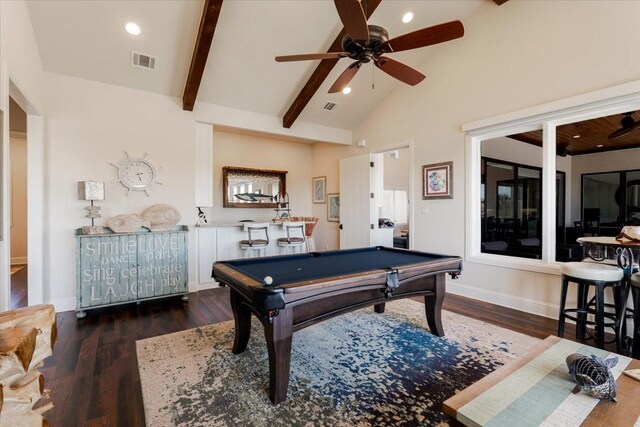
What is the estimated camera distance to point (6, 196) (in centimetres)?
253

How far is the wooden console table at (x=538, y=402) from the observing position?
1.23 meters

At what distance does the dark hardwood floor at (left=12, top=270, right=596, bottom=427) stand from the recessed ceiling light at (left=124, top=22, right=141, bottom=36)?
138 inches

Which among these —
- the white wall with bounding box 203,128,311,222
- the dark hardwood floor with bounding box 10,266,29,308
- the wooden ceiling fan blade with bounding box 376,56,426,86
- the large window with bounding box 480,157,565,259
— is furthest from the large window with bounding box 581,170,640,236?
the dark hardwood floor with bounding box 10,266,29,308

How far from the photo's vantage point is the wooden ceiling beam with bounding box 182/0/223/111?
3.35 metres

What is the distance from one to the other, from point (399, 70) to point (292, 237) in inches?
137

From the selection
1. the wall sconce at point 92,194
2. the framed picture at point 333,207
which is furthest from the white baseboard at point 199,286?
the framed picture at point 333,207

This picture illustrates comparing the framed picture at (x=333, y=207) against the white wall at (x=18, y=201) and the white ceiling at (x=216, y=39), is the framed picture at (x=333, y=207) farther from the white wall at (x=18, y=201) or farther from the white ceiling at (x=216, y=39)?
the white wall at (x=18, y=201)

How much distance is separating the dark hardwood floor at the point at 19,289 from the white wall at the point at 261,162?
287cm

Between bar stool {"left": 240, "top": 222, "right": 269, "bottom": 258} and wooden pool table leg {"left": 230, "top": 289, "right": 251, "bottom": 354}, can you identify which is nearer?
wooden pool table leg {"left": 230, "top": 289, "right": 251, "bottom": 354}

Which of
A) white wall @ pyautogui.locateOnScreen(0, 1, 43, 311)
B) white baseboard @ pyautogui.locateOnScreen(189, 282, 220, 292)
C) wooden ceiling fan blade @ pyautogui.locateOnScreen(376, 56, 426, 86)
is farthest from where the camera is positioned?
white baseboard @ pyautogui.locateOnScreen(189, 282, 220, 292)

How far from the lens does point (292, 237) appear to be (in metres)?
5.59

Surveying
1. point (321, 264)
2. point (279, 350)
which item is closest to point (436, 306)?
point (321, 264)

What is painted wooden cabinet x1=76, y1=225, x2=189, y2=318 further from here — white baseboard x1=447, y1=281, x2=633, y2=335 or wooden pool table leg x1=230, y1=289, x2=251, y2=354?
white baseboard x1=447, y1=281, x2=633, y2=335

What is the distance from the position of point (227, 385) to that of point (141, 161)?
11.8 ft
